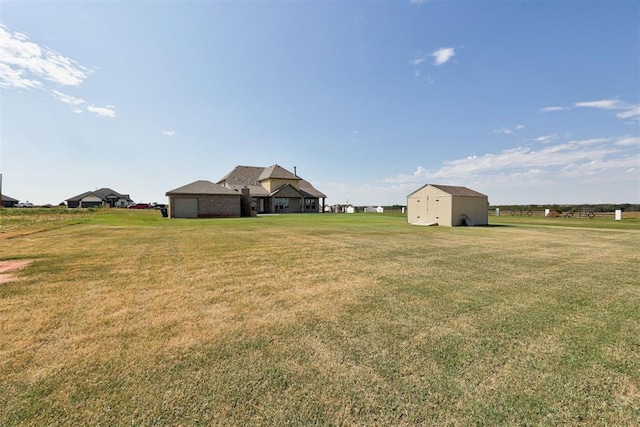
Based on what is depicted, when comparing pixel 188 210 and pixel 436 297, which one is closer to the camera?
pixel 436 297

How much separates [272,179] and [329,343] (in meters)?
42.5

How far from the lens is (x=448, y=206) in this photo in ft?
71.5

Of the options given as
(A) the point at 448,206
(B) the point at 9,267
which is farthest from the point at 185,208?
(A) the point at 448,206

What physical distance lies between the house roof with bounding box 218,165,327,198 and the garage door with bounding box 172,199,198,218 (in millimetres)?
11814

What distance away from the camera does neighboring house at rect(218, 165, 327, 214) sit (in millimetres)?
43844

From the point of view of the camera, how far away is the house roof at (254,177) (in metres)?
44.7

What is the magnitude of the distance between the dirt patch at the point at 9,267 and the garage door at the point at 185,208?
2475 centimetres

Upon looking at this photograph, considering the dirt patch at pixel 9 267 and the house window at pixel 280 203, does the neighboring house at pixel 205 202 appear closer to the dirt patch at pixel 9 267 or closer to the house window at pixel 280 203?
the house window at pixel 280 203

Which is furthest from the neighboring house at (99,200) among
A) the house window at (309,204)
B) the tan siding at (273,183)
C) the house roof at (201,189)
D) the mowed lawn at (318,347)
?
the mowed lawn at (318,347)

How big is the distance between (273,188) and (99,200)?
57877mm

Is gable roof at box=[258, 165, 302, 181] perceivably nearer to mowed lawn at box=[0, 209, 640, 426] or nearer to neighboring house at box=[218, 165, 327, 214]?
neighboring house at box=[218, 165, 327, 214]

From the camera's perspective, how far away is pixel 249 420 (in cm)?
221

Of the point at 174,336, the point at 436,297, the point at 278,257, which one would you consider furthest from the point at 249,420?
the point at 278,257

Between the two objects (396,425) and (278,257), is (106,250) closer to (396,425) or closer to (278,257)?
(278,257)
